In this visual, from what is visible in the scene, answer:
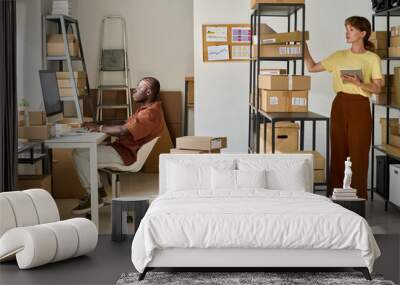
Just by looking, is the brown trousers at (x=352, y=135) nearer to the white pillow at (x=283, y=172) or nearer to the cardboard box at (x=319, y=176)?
the cardboard box at (x=319, y=176)

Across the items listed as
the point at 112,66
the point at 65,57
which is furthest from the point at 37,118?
the point at 112,66

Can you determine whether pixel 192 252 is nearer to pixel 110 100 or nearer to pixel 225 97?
pixel 225 97

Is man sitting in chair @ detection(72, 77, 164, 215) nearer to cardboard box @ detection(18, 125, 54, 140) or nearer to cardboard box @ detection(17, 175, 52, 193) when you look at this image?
cardboard box @ detection(17, 175, 52, 193)

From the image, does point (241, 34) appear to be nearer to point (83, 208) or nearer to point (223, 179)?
point (83, 208)

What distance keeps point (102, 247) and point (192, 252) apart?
4.05ft

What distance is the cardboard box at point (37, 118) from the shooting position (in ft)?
23.4

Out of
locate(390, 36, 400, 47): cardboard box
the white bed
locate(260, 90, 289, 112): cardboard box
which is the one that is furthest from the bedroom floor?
the white bed

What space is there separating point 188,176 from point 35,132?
1667mm

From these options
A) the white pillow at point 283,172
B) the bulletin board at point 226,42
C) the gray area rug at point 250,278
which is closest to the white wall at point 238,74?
the bulletin board at point 226,42

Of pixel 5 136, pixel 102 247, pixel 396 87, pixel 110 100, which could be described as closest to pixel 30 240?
pixel 102 247

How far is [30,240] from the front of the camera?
513 centimetres

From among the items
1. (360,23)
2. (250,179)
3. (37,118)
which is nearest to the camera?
(250,179)

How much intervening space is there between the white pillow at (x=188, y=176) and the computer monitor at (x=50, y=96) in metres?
1.79

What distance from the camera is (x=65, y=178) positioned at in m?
8.82
